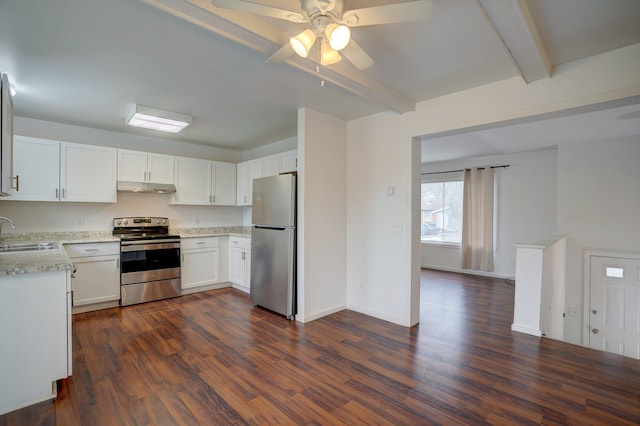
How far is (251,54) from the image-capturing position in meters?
2.25

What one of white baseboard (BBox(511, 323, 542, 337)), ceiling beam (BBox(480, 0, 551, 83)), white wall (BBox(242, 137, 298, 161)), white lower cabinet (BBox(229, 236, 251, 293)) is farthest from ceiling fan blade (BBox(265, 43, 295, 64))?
white baseboard (BBox(511, 323, 542, 337))

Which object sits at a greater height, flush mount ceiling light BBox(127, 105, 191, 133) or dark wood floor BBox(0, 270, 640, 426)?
flush mount ceiling light BBox(127, 105, 191, 133)

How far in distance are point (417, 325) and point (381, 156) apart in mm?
2015

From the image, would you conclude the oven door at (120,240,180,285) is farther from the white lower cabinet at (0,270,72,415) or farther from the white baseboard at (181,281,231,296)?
the white lower cabinet at (0,270,72,415)

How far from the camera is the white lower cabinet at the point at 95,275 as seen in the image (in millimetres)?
3650

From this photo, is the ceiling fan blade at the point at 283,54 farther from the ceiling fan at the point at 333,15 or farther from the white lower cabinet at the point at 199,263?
the white lower cabinet at the point at 199,263

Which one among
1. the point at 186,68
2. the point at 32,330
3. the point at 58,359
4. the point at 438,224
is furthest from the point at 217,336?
the point at 438,224

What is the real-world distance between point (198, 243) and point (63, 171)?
1908 mm

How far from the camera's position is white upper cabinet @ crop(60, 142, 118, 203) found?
12.5 ft

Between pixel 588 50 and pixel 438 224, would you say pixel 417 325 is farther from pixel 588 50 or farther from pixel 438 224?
pixel 438 224

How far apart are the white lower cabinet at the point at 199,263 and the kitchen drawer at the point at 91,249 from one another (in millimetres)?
844

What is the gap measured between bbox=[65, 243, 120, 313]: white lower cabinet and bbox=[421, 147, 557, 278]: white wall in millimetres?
6568

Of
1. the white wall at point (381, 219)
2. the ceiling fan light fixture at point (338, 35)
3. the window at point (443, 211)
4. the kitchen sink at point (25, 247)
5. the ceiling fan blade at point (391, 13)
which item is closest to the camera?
the ceiling fan blade at point (391, 13)

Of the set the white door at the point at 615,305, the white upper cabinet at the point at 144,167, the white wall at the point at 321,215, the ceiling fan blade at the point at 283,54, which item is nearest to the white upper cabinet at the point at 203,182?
the white upper cabinet at the point at 144,167
